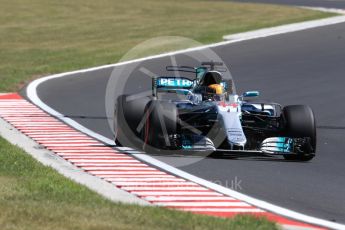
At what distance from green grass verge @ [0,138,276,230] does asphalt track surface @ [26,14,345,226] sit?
1.78 m

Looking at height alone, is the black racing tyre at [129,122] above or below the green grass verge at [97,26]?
above

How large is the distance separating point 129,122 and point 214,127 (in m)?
1.61

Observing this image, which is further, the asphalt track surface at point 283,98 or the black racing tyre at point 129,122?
the black racing tyre at point 129,122

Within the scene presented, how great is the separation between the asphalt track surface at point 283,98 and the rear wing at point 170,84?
122cm

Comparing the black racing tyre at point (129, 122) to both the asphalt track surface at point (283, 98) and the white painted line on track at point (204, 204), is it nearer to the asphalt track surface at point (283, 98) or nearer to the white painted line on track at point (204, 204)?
the asphalt track surface at point (283, 98)

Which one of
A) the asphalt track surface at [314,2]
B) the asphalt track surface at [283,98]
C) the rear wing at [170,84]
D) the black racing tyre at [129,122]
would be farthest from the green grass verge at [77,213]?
the asphalt track surface at [314,2]

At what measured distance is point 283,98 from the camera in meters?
22.8

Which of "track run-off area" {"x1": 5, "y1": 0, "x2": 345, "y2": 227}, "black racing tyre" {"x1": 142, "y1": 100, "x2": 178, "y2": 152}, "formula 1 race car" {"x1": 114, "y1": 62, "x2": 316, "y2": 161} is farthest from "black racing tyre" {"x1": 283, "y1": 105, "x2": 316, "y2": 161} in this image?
"black racing tyre" {"x1": 142, "y1": 100, "x2": 178, "y2": 152}

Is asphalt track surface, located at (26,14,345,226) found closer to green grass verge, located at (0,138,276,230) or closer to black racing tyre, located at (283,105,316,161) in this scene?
black racing tyre, located at (283,105,316,161)

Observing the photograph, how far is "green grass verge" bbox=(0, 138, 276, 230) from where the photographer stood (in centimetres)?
955

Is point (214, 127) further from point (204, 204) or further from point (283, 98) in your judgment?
point (283, 98)

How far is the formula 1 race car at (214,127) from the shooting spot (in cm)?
1527

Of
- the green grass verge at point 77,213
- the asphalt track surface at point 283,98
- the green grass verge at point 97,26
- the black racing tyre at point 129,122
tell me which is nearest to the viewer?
the green grass verge at point 77,213

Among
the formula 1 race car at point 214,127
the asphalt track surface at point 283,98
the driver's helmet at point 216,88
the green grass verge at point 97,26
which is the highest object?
the driver's helmet at point 216,88
